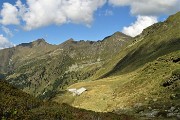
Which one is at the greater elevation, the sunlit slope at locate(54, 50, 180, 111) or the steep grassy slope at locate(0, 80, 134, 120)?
the sunlit slope at locate(54, 50, 180, 111)

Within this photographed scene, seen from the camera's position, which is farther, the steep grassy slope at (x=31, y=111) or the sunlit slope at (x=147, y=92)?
the sunlit slope at (x=147, y=92)

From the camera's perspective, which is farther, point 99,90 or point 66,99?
point 66,99

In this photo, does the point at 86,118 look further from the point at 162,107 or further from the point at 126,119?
the point at 162,107

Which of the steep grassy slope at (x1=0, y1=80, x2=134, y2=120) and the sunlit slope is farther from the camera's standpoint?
the sunlit slope

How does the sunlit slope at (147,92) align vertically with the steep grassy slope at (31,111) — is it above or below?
above

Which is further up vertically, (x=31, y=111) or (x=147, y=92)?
(x=147, y=92)

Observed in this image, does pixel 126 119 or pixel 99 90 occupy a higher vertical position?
pixel 99 90

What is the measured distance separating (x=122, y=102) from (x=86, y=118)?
3531 centimetres

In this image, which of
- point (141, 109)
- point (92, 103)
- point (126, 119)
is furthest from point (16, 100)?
point (92, 103)

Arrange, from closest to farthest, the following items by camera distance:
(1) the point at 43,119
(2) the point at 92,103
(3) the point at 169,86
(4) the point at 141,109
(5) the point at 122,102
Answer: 1. (1) the point at 43,119
2. (4) the point at 141,109
3. (3) the point at 169,86
4. (5) the point at 122,102
5. (2) the point at 92,103

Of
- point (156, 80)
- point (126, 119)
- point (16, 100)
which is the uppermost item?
point (156, 80)

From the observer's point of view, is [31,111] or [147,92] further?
[147,92]

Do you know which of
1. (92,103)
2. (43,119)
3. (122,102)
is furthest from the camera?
(92,103)

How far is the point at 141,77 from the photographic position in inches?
2618
